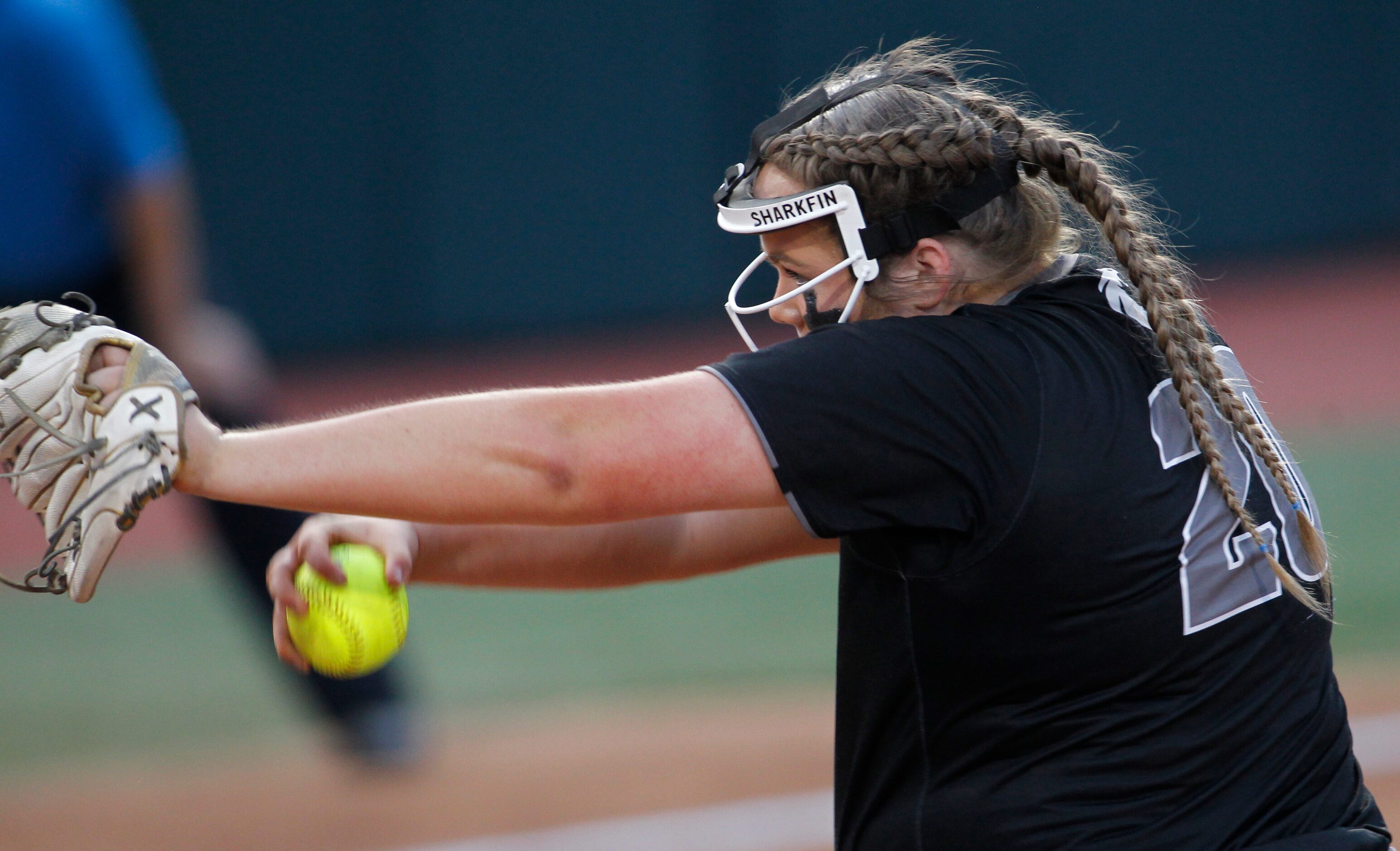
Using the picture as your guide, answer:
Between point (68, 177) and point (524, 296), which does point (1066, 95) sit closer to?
point (524, 296)

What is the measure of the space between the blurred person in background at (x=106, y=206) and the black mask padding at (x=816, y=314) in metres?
2.89

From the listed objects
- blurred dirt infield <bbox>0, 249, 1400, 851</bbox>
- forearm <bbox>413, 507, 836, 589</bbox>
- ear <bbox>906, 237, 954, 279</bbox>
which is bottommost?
blurred dirt infield <bbox>0, 249, 1400, 851</bbox>

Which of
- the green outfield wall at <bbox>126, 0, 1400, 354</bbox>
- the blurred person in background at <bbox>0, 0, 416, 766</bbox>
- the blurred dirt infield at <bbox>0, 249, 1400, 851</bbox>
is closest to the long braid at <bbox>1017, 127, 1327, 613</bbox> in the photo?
the blurred dirt infield at <bbox>0, 249, 1400, 851</bbox>

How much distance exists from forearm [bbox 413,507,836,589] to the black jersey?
38 centimetres

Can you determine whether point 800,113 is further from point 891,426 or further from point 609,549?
point 609,549

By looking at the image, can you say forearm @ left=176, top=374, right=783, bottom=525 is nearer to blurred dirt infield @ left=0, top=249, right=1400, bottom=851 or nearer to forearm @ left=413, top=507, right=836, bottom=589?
forearm @ left=413, top=507, right=836, bottom=589

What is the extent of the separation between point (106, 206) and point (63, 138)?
24cm

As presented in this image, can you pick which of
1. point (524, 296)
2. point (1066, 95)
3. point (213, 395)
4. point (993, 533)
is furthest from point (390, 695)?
point (1066, 95)

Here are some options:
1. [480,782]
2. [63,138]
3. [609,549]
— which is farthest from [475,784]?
[609,549]

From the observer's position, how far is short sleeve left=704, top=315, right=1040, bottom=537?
188 cm

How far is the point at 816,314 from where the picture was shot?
2.29 metres

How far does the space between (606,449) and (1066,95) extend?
38.9 ft

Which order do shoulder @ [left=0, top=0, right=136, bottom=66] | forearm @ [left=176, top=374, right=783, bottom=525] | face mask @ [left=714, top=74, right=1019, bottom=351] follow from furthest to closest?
shoulder @ [left=0, top=0, right=136, bottom=66] → face mask @ [left=714, top=74, right=1019, bottom=351] → forearm @ [left=176, top=374, right=783, bottom=525]

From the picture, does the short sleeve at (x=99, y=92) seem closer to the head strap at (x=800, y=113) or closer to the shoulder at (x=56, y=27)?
the shoulder at (x=56, y=27)
